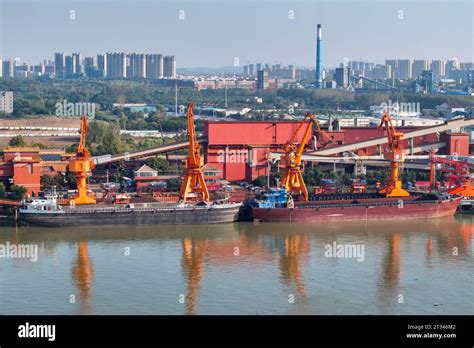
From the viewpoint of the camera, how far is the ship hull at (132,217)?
35.3 feet

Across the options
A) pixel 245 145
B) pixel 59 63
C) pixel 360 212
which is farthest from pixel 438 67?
pixel 360 212

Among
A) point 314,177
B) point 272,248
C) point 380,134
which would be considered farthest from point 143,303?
point 380,134

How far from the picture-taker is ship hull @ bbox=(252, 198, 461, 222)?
36.8 feet

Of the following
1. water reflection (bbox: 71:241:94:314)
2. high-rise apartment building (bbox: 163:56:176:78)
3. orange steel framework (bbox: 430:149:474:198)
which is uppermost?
high-rise apartment building (bbox: 163:56:176:78)

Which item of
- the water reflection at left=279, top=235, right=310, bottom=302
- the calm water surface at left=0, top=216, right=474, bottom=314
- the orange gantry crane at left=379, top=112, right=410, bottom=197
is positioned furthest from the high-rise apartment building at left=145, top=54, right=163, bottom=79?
the water reflection at left=279, top=235, right=310, bottom=302

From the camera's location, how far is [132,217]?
10914 mm

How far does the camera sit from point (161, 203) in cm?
1138

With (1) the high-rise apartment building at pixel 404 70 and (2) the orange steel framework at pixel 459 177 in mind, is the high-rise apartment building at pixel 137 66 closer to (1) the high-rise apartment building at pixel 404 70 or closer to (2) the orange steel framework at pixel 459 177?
(1) the high-rise apartment building at pixel 404 70

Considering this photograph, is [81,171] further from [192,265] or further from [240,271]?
[240,271]

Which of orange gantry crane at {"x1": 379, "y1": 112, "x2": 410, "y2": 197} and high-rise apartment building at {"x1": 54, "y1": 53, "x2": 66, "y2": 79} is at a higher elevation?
high-rise apartment building at {"x1": 54, "y1": 53, "x2": 66, "y2": 79}

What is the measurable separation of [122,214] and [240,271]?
304 centimetres

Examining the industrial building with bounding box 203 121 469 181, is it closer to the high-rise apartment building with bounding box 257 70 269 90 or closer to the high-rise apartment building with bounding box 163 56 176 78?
the high-rise apartment building with bounding box 257 70 269 90

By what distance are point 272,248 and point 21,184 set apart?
3.99 m
